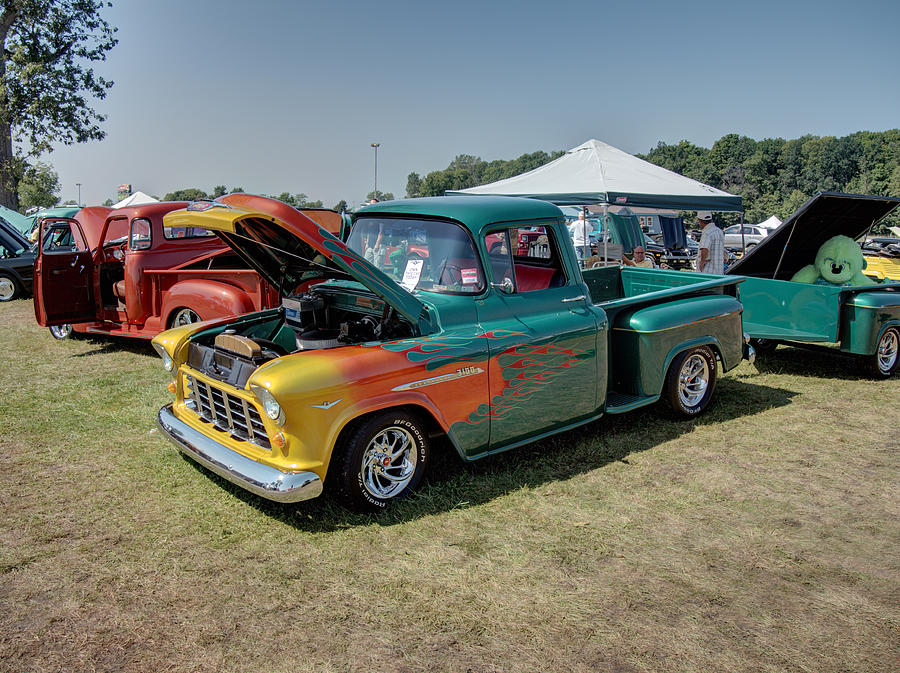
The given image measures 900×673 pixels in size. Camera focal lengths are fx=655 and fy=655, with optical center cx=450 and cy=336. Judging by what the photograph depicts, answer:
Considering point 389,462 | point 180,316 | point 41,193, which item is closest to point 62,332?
point 180,316

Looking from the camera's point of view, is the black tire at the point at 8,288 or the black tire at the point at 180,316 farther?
the black tire at the point at 8,288

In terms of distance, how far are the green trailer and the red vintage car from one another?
5.81 meters

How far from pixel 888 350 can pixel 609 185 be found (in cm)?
632

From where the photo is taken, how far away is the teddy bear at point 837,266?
812 centimetres

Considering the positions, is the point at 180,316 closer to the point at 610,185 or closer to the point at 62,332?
the point at 62,332

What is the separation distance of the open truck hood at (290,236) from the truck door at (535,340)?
57 centimetres

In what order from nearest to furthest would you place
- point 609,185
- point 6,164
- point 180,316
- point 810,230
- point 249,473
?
1. point 249,473
2. point 810,230
3. point 180,316
4. point 609,185
5. point 6,164

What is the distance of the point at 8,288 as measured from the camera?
603 inches

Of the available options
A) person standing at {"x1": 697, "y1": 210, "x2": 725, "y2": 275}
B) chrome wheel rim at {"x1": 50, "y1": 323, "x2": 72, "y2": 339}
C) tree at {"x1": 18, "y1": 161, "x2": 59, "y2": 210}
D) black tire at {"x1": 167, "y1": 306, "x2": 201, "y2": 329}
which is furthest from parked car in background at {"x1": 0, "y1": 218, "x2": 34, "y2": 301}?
tree at {"x1": 18, "y1": 161, "x2": 59, "y2": 210}

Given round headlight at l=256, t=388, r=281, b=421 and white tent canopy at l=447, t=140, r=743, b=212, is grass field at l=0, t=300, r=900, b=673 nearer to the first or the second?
round headlight at l=256, t=388, r=281, b=421

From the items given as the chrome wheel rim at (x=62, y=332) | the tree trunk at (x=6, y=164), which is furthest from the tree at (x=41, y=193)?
the chrome wheel rim at (x=62, y=332)

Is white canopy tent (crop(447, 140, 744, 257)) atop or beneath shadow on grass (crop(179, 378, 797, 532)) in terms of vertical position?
atop

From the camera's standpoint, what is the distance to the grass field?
2932 millimetres

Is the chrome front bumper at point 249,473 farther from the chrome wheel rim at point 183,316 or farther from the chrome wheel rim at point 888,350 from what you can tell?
the chrome wheel rim at point 888,350
